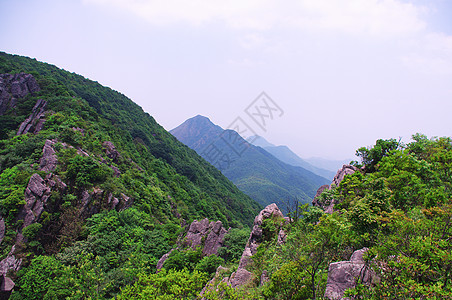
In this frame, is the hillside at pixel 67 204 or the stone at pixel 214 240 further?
the stone at pixel 214 240

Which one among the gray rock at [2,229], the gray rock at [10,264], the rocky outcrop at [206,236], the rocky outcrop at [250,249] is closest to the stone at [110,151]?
the gray rock at [2,229]

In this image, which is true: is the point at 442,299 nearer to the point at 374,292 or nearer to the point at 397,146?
the point at 374,292

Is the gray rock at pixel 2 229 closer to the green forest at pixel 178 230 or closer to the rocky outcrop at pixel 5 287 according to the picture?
the green forest at pixel 178 230

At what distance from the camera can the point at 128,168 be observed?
109 feet

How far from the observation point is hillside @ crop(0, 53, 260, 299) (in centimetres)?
1606

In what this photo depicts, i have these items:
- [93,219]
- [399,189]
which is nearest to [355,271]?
[399,189]

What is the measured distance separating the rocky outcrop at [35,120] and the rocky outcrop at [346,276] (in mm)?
35106

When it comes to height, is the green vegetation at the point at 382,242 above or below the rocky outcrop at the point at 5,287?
above

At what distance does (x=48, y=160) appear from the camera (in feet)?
72.8

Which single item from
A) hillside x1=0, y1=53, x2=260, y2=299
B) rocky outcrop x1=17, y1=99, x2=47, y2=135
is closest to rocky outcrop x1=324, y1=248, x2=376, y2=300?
hillside x1=0, y1=53, x2=260, y2=299

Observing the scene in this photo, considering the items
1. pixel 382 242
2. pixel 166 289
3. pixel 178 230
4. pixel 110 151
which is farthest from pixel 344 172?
pixel 110 151

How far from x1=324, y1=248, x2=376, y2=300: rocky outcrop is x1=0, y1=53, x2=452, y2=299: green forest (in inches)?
7.7

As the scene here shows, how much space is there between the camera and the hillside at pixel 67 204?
52.7 feet

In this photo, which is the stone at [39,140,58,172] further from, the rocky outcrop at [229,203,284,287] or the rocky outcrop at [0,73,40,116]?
the rocky outcrop at [229,203,284,287]
